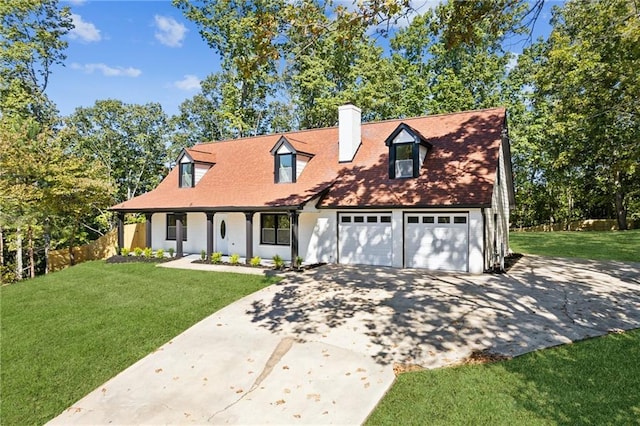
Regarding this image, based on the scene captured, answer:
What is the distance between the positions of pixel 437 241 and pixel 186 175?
1372cm

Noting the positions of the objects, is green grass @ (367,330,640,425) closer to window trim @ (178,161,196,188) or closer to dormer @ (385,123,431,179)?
dormer @ (385,123,431,179)

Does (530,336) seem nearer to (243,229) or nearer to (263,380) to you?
(263,380)

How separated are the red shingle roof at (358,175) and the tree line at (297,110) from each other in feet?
15.2

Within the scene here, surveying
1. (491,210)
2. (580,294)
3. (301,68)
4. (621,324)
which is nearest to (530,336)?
(621,324)

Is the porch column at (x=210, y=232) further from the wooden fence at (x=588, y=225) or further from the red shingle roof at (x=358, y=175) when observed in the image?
the wooden fence at (x=588, y=225)

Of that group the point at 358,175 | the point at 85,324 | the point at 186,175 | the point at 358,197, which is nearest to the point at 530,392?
the point at 85,324

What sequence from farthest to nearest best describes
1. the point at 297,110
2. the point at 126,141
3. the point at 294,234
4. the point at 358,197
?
the point at 297,110 → the point at 126,141 → the point at 358,197 → the point at 294,234

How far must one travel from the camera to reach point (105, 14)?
13727 millimetres

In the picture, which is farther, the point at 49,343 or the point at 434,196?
the point at 434,196

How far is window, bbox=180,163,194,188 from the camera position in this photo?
2052 centimetres

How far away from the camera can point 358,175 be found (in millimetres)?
16875

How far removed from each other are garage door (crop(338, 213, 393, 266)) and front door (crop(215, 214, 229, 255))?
20.4 ft

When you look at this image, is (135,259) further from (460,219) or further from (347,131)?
(460,219)

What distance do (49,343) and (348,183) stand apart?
1172cm
